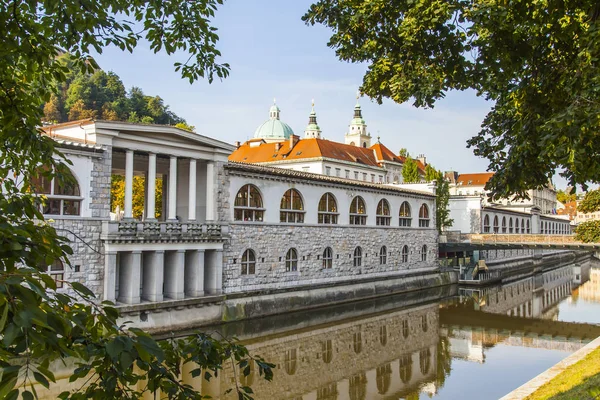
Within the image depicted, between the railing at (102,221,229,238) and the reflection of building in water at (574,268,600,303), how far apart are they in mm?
28189

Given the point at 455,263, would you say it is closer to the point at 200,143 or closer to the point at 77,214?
the point at 200,143

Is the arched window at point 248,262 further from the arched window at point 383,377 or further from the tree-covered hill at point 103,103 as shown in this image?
the tree-covered hill at point 103,103

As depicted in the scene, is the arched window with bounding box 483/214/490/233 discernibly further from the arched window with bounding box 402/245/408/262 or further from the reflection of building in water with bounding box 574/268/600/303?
the arched window with bounding box 402/245/408/262

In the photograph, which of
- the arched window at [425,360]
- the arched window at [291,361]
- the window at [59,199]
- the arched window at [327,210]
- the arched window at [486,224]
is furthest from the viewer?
the arched window at [486,224]

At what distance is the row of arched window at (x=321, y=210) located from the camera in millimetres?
26828

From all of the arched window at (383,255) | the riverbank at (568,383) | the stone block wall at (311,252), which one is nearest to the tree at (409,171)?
the stone block wall at (311,252)

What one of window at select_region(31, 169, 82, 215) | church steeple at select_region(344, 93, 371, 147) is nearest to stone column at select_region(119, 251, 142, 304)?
window at select_region(31, 169, 82, 215)

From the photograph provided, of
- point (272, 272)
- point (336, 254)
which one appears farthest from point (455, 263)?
point (272, 272)

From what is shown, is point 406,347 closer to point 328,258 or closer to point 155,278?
point 328,258

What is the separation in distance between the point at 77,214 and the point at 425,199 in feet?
96.0

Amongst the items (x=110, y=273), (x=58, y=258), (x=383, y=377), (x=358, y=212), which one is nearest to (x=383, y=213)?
(x=358, y=212)

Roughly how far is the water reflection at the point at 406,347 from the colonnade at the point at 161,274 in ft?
Result: 8.13

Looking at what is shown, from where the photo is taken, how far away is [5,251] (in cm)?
344

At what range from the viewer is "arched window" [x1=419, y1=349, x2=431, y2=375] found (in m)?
19.3
